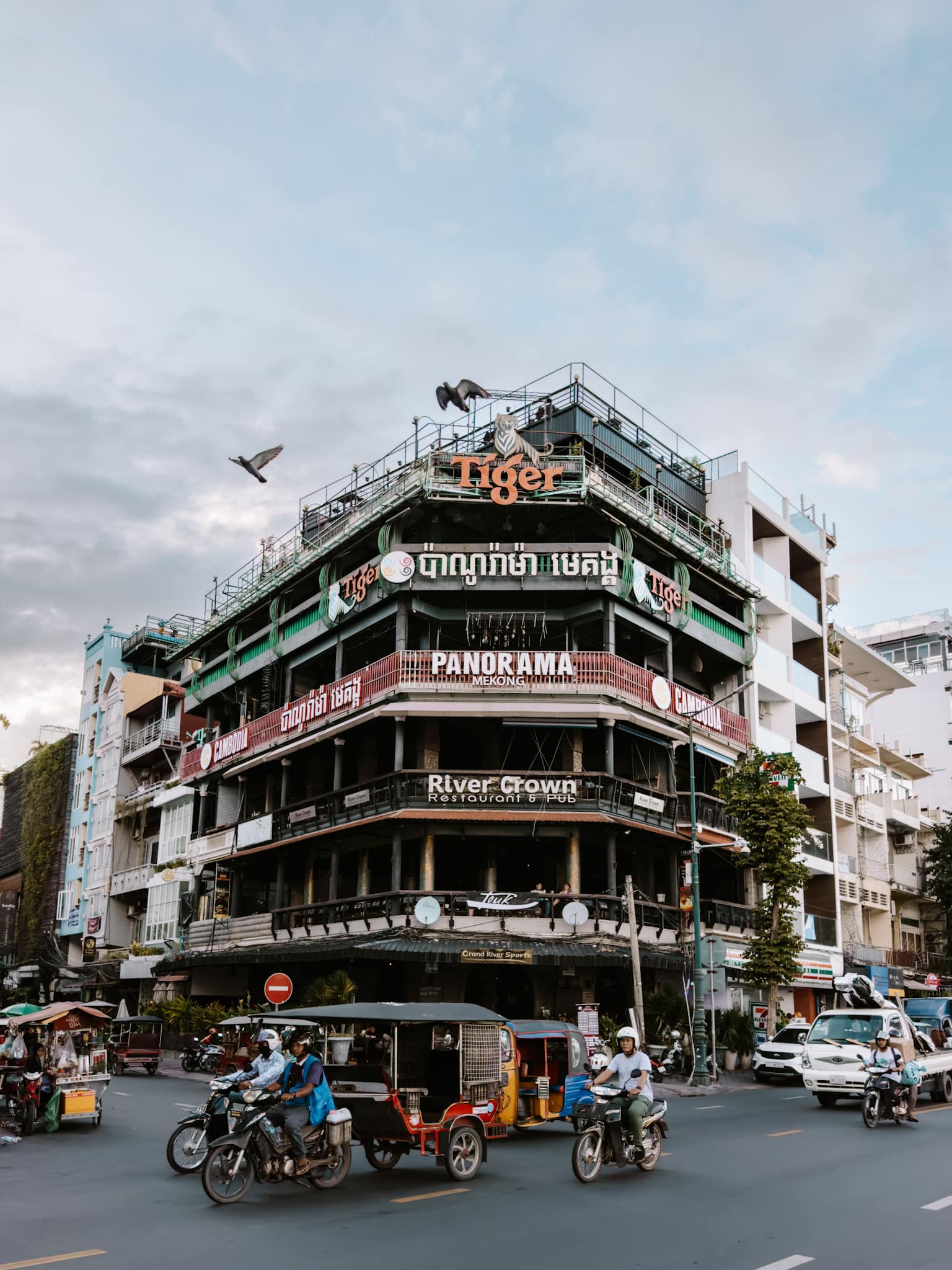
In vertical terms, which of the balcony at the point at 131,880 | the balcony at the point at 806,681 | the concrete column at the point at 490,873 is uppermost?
the balcony at the point at 806,681

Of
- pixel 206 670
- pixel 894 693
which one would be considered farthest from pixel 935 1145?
pixel 894 693

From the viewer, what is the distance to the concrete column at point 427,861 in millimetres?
35125

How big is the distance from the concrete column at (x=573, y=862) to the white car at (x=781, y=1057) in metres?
6.78

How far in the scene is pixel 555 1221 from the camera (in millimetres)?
10961

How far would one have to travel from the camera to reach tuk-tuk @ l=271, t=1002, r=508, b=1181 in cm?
1361

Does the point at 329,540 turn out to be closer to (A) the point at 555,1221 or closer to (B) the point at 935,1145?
(B) the point at 935,1145

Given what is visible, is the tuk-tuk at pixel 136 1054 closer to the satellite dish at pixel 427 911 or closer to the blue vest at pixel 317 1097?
the satellite dish at pixel 427 911

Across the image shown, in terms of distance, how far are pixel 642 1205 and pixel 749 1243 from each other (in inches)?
79.1

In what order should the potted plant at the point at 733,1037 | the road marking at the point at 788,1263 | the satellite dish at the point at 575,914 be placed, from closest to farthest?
the road marking at the point at 788,1263, the satellite dish at the point at 575,914, the potted plant at the point at 733,1037

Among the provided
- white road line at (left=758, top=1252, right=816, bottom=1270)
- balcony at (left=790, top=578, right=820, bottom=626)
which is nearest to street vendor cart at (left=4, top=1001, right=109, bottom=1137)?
white road line at (left=758, top=1252, right=816, bottom=1270)

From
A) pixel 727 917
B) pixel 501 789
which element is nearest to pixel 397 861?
pixel 501 789

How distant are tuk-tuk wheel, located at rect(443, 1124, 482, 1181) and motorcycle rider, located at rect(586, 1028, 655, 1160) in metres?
1.54

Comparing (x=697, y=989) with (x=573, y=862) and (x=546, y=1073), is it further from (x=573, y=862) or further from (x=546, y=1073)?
(x=546, y=1073)

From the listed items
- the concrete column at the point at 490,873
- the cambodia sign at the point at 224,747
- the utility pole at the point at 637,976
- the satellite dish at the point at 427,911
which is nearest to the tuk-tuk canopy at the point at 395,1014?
the utility pole at the point at 637,976
